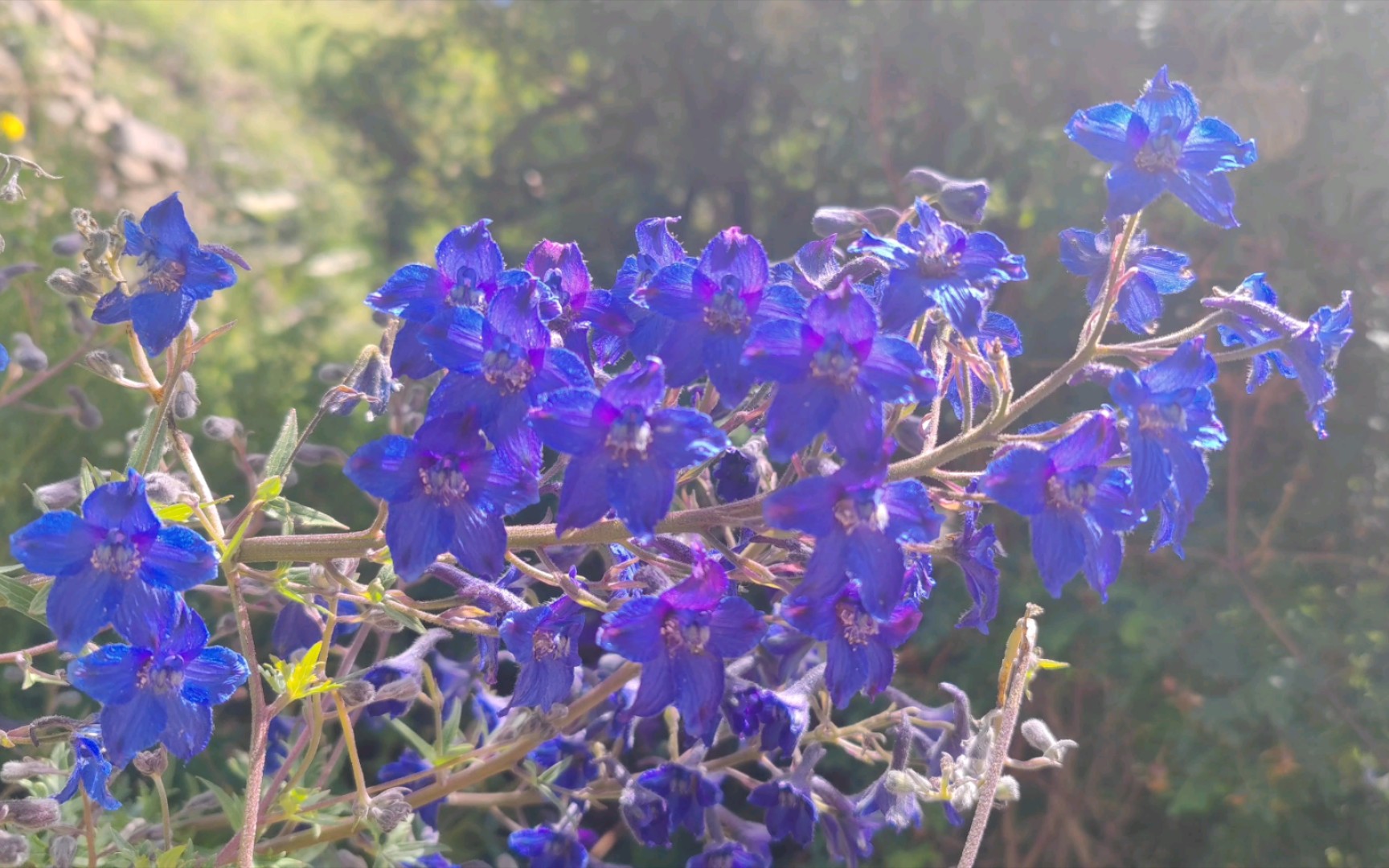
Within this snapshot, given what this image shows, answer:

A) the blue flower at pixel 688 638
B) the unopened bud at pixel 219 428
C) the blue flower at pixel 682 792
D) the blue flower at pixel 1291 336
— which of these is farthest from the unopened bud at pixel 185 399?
the blue flower at pixel 1291 336

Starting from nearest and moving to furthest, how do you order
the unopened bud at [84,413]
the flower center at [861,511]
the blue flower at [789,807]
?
the flower center at [861,511], the blue flower at [789,807], the unopened bud at [84,413]

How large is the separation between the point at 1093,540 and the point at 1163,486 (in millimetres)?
83

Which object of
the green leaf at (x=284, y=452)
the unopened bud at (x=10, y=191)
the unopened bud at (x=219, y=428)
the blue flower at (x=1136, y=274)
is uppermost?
the unopened bud at (x=10, y=191)

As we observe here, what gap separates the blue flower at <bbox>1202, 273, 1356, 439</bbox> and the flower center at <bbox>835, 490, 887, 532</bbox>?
0.42 meters

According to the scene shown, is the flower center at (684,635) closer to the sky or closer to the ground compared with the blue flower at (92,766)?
closer to the sky

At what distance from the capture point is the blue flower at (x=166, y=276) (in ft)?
4.20

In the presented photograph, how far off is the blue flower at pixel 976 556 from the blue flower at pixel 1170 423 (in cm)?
20

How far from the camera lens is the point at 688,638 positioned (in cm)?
122

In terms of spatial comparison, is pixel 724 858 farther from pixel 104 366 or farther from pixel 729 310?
pixel 104 366

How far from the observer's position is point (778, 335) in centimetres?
110

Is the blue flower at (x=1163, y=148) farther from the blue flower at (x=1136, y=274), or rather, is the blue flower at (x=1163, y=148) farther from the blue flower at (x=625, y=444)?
the blue flower at (x=625, y=444)

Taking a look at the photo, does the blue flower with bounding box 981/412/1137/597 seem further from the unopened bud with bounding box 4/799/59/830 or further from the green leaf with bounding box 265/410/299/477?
the unopened bud with bounding box 4/799/59/830

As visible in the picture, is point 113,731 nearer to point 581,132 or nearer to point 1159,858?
point 1159,858

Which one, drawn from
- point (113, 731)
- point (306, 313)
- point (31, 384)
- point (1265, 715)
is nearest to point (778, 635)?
point (113, 731)
